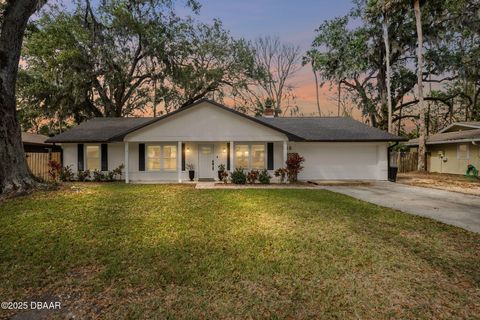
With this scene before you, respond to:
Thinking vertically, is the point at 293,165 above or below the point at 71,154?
below

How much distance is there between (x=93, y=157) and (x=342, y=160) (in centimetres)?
1441

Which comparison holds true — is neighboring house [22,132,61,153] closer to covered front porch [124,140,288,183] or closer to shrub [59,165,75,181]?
shrub [59,165,75,181]

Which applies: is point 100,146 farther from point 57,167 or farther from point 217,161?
point 217,161

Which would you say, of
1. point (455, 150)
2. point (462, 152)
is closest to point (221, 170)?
point (462, 152)

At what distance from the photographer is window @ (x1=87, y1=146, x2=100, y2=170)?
15.6 metres

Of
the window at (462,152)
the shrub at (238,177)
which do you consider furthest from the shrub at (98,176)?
the window at (462,152)

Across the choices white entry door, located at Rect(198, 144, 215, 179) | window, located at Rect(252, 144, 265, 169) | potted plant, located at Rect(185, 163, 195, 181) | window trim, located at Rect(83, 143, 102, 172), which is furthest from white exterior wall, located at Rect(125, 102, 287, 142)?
window trim, located at Rect(83, 143, 102, 172)

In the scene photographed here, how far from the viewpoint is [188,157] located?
1567 cm

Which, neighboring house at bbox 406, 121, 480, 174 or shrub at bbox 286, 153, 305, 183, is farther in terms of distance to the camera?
neighboring house at bbox 406, 121, 480, 174

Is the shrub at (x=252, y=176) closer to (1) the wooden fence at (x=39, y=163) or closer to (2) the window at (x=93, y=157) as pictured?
(2) the window at (x=93, y=157)

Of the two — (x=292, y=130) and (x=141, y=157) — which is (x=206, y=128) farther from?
(x=292, y=130)

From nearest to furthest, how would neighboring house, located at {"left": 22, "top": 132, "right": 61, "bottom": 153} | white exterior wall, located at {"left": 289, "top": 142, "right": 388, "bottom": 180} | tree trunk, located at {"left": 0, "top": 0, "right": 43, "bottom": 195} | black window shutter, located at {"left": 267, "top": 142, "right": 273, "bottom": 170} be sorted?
1. tree trunk, located at {"left": 0, "top": 0, "right": 43, "bottom": 195}
2. black window shutter, located at {"left": 267, "top": 142, "right": 273, "bottom": 170}
3. white exterior wall, located at {"left": 289, "top": 142, "right": 388, "bottom": 180}
4. neighboring house, located at {"left": 22, "top": 132, "right": 61, "bottom": 153}

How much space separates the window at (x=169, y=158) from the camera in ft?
51.2

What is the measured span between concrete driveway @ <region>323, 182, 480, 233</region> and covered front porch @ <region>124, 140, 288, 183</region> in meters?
5.14
